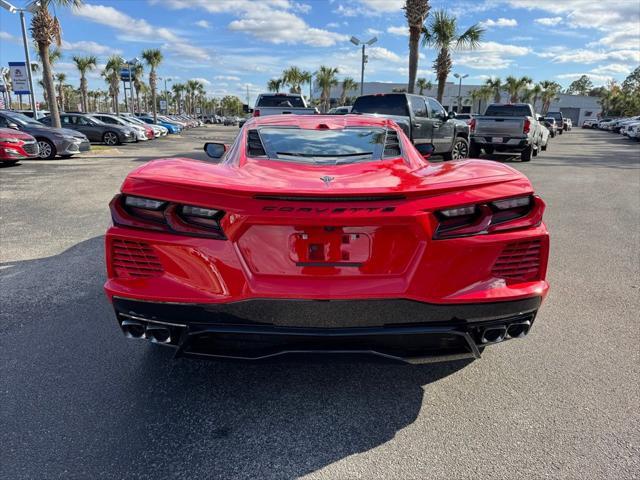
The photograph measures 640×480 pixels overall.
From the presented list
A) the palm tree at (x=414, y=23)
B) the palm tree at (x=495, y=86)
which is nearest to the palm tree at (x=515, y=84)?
the palm tree at (x=495, y=86)

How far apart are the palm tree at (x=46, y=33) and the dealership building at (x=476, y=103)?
6612 centimetres

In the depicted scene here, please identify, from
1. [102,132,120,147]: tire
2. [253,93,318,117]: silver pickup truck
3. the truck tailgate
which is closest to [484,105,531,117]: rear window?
the truck tailgate

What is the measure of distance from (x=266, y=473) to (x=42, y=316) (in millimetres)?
2544

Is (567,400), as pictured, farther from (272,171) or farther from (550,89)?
(550,89)

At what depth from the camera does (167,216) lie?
2.19 meters

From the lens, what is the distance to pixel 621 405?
258cm

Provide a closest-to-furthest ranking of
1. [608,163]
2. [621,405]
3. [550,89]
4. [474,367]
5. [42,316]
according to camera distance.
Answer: [621,405] → [474,367] → [42,316] → [608,163] → [550,89]

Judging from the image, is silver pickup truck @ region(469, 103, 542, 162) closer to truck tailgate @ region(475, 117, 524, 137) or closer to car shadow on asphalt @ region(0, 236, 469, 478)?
truck tailgate @ region(475, 117, 524, 137)

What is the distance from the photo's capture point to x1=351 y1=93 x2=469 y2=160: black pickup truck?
1170 cm

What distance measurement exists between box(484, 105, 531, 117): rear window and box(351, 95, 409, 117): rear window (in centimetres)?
676

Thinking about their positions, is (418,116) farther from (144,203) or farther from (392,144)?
(144,203)

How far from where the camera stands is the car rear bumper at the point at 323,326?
2.10m

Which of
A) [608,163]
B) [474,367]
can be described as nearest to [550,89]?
[608,163]

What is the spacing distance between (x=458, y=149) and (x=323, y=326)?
13500 millimetres
